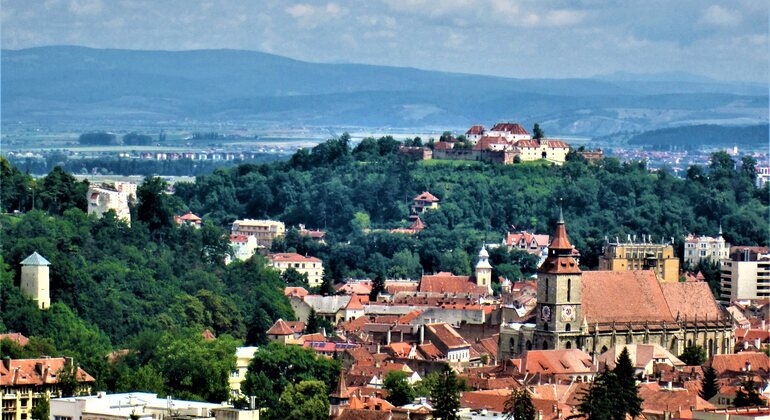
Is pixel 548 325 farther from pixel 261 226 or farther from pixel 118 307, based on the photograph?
pixel 261 226

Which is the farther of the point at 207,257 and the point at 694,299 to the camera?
the point at 207,257

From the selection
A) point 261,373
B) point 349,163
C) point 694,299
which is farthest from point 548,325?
point 349,163

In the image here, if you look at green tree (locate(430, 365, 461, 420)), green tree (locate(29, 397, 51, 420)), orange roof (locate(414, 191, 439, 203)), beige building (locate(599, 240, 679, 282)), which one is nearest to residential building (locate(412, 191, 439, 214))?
orange roof (locate(414, 191, 439, 203))

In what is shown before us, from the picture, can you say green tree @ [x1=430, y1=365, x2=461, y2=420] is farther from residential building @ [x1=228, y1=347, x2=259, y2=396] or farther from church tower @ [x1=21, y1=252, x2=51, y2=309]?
church tower @ [x1=21, y1=252, x2=51, y2=309]

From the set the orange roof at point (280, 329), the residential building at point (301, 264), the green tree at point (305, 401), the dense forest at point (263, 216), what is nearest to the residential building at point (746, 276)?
the dense forest at point (263, 216)

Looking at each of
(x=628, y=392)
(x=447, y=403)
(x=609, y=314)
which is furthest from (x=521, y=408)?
(x=609, y=314)


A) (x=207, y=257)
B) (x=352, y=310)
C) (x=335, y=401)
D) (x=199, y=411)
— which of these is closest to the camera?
(x=199, y=411)

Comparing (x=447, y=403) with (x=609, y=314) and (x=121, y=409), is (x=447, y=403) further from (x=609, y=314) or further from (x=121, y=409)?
(x=609, y=314)
